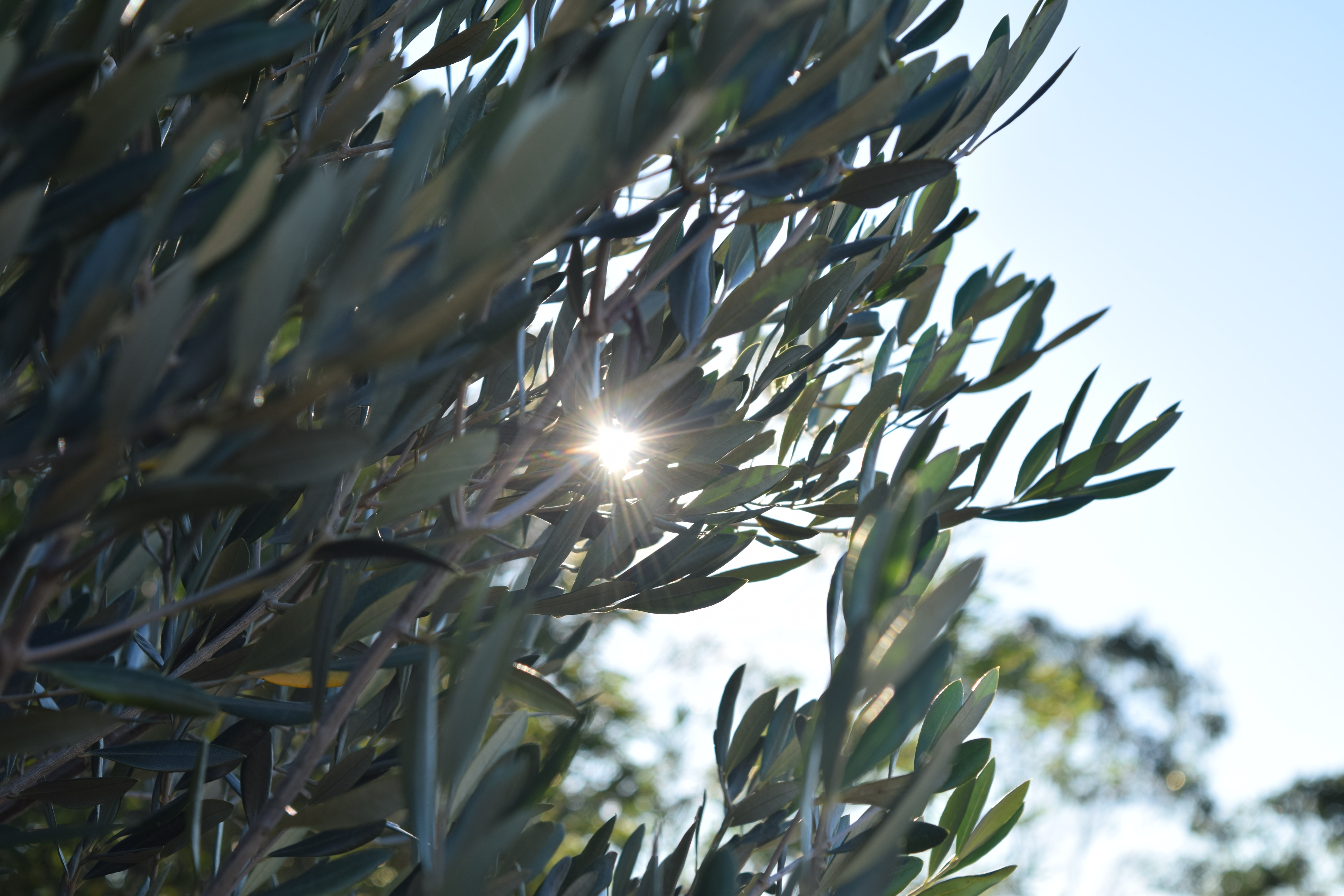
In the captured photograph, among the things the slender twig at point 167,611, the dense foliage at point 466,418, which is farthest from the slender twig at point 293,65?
the slender twig at point 167,611

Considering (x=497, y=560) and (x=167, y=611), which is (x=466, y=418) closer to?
(x=497, y=560)

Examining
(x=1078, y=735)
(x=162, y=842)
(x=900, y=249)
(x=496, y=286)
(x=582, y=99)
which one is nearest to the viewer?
(x=582, y=99)

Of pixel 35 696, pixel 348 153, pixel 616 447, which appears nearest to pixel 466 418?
pixel 616 447

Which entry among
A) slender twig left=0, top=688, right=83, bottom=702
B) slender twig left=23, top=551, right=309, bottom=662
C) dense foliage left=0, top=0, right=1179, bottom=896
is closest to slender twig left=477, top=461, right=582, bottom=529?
dense foliage left=0, top=0, right=1179, bottom=896

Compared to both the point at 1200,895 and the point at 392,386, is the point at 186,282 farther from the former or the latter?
the point at 1200,895

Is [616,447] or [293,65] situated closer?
[616,447]

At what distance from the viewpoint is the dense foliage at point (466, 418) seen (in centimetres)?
42

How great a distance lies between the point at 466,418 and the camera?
86 cm

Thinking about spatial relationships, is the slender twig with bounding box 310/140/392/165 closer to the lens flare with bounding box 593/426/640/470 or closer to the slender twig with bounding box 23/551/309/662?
the lens flare with bounding box 593/426/640/470

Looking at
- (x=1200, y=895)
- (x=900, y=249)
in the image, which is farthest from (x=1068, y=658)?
(x=900, y=249)

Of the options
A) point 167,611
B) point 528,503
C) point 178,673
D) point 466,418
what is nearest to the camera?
point 167,611

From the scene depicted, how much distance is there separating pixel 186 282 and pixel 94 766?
667mm

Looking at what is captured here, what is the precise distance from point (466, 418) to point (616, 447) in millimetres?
182

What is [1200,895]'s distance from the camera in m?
16.7
